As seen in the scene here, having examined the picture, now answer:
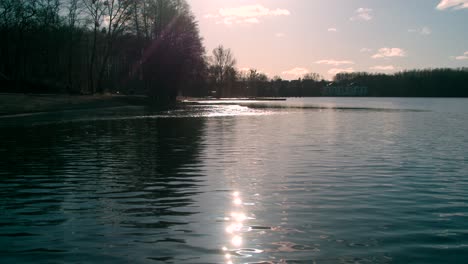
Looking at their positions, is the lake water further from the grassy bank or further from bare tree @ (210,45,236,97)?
bare tree @ (210,45,236,97)

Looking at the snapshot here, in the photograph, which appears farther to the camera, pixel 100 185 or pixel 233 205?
pixel 100 185

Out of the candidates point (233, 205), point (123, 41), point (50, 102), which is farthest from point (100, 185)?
point (123, 41)

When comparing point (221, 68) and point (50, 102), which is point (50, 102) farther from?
point (221, 68)

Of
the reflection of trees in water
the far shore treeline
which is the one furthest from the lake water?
the far shore treeline

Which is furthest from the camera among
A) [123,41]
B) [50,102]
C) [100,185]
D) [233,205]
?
[123,41]

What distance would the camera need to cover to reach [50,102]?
165 ft

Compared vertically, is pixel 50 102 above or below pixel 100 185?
above

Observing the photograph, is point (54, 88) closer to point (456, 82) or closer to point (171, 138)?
point (171, 138)

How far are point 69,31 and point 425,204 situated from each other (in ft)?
228

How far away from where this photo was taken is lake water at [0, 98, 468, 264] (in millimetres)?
7082

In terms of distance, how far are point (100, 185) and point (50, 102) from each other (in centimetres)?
4136

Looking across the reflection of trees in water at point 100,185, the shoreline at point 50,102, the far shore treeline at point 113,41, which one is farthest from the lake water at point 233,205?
the far shore treeline at point 113,41

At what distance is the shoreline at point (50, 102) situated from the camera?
141 ft

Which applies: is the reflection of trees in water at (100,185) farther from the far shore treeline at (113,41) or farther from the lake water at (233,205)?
the far shore treeline at (113,41)
